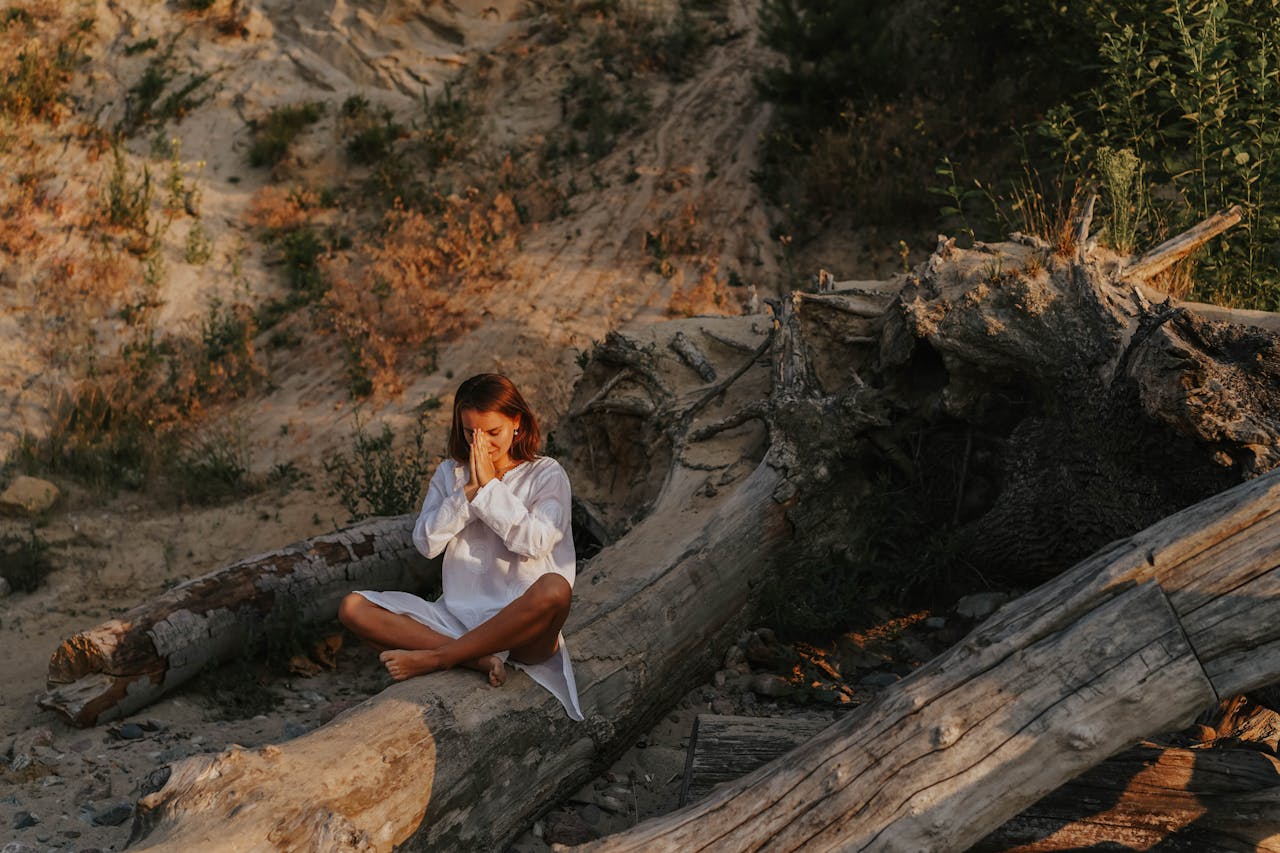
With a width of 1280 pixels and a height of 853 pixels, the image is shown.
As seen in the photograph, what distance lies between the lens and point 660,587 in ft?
A: 16.7

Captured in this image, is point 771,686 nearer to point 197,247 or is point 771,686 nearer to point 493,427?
point 493,427

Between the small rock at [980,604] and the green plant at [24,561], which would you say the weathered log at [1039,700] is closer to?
the small rock at [980,604]

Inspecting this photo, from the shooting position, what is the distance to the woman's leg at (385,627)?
4449mm

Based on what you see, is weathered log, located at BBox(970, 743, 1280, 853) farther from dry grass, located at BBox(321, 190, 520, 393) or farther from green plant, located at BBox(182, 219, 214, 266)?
green plant, located at BBox(182, 219, 214, 266)

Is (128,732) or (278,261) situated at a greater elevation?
(278,261)

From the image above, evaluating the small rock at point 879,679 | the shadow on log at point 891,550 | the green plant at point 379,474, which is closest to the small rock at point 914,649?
the small rock at point 879,679

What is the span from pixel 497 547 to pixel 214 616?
5.88ft

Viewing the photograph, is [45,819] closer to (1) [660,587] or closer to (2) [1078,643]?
(1) [660,587]

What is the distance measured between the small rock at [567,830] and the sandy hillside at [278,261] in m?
1.44

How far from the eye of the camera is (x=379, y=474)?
7.44 m

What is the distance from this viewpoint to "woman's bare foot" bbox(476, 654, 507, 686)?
13.9 feet

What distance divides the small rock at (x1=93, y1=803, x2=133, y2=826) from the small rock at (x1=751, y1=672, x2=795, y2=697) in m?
2.64

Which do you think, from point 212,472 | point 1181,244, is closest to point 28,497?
point 212,472

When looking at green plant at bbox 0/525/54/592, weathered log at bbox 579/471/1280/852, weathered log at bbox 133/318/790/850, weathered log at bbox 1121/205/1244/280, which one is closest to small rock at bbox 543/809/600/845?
weathered log at bbox 133/318/790/850
